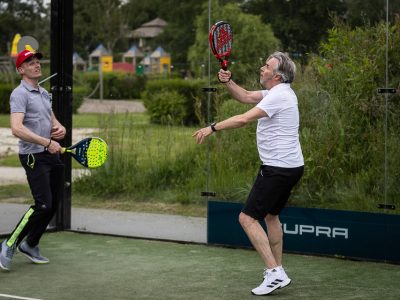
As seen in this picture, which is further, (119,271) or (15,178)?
(15,178)

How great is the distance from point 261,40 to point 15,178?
364 cm

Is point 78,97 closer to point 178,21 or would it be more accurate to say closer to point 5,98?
point 178,21

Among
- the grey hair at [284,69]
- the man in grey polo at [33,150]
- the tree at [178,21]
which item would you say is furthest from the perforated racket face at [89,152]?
the tree at [178,21]

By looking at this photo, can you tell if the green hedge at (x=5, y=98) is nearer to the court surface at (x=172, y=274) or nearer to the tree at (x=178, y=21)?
the court surface at (x=172, y=274)

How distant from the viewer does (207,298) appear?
629cm

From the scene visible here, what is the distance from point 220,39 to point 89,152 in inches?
55.1

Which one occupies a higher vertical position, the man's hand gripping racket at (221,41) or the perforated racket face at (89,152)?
the man's hand gripping racket at (221,41)

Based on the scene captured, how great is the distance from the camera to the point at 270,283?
6.36m

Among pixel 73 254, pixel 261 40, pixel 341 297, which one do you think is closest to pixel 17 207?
pixel 73 254

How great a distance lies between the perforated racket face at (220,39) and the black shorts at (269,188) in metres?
1.13

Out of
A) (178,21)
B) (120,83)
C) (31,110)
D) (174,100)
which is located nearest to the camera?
(31,110)

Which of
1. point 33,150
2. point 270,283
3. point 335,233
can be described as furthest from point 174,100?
point 270,283

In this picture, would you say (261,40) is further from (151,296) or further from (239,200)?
(151,296)

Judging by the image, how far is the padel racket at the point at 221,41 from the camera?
695 cm
